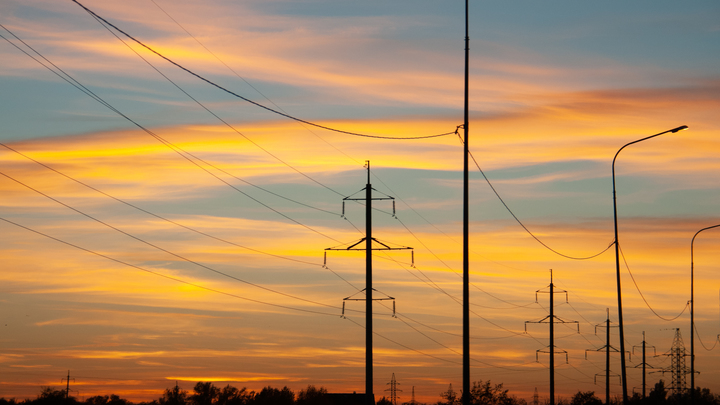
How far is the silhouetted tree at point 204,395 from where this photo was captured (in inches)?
6777

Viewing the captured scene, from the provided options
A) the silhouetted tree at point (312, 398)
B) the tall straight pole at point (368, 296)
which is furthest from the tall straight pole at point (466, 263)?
the silhouetted tree at point (312, 398)

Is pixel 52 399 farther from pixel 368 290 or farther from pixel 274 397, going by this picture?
pixel 368 290

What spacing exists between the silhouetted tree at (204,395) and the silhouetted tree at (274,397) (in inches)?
284

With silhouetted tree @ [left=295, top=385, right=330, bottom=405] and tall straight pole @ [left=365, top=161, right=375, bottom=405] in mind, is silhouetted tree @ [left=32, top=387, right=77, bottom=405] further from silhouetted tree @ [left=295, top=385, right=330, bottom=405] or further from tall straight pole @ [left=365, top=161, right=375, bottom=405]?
tall straight pole @ [left=365, top=161, right=375, bottom=405]

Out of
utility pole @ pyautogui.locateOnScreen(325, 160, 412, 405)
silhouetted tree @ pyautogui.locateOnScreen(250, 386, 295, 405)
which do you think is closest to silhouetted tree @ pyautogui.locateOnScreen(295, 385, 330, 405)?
silhouetted tree @ pyautogui.locateOnScreen(250, 386, 295, 405)

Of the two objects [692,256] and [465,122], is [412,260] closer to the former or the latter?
[465,122]

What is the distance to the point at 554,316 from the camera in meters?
88.1

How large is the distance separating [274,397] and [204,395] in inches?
521

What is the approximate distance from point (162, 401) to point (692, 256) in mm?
122055

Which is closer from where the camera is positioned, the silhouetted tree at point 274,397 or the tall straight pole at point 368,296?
Answer: the tall straight pole at point 368,296

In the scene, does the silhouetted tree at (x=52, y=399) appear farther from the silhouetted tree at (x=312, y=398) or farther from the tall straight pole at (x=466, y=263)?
the tall straight pole at (x=466, y=263)

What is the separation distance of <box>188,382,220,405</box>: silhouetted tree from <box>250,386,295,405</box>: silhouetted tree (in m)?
7.21

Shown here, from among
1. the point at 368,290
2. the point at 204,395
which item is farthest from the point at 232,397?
the point at 368,290

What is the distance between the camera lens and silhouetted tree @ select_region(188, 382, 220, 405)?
172 metres
